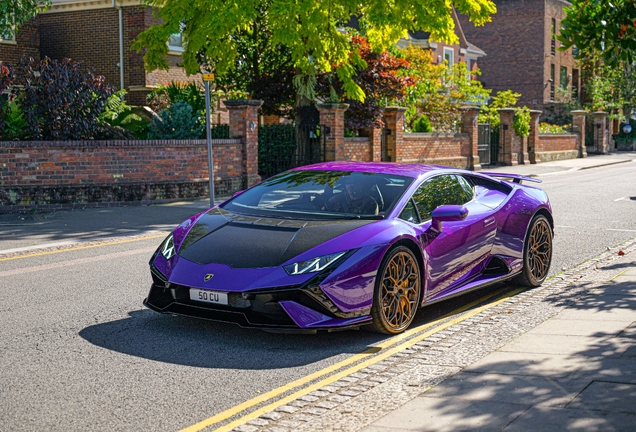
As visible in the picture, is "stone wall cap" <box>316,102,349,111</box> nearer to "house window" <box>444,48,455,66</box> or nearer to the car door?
the car door

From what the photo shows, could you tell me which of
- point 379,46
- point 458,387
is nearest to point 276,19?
point 379,46

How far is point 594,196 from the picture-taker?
830 inches

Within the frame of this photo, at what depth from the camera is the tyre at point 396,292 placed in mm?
6543

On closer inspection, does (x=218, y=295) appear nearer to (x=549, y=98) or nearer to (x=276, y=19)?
(x=276, y=19)

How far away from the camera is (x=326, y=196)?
741cm

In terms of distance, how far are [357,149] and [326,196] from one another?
20.0m

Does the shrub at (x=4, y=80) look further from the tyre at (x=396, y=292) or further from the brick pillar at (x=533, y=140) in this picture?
the brick pillar at (x=533, y=140)

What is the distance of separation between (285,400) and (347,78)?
65.7 feet

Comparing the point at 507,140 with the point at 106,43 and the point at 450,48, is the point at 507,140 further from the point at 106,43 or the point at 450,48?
the point at 450,48

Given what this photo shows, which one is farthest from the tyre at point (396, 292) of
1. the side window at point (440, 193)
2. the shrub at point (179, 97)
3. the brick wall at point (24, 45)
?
the brick wall at point (24, 45)

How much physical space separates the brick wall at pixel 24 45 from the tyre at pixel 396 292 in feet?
83.5

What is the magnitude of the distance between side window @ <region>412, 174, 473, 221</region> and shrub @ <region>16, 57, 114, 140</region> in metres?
12.3

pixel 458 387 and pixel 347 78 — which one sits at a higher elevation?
pixel 347 78

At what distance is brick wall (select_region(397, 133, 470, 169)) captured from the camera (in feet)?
101
